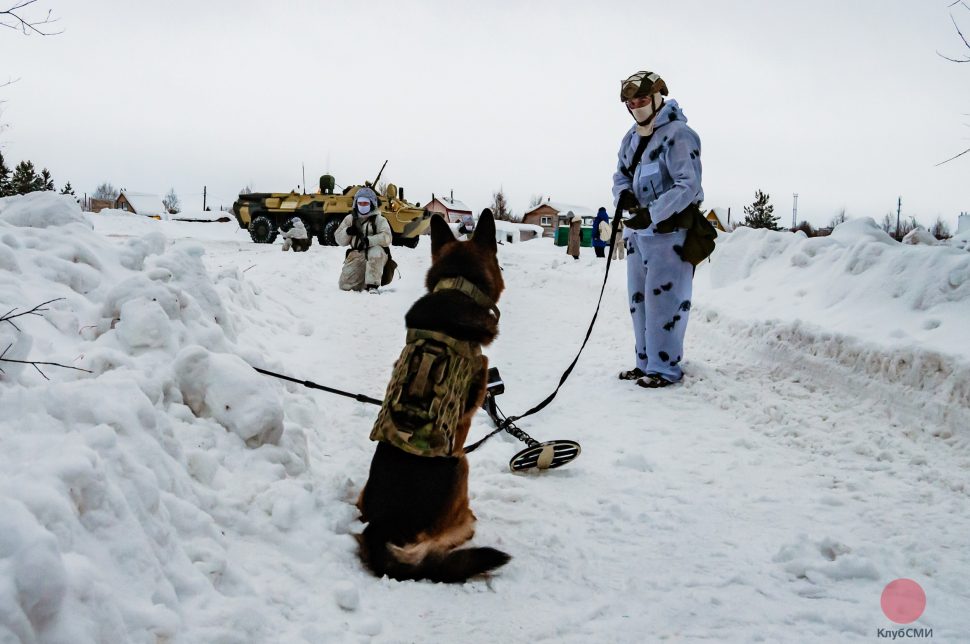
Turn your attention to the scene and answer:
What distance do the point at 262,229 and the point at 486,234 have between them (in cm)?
2038

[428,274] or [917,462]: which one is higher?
[428,274]

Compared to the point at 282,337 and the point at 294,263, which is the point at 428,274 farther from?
the point at 294,263

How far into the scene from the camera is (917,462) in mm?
3598

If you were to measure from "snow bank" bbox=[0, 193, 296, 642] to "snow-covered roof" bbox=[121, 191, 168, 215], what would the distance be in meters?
62.6

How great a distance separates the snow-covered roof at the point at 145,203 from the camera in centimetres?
5934

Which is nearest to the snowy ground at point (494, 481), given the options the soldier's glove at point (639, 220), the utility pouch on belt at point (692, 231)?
the utility pouch on belt at point (692, 231)

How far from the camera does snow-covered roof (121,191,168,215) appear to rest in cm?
5934

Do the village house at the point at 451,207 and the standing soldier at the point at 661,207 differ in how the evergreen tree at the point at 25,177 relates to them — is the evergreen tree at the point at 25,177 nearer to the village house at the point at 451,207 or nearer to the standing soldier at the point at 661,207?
the village house at the point at 451,207

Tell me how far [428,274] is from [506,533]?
156cm

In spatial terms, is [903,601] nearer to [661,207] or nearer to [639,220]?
[661,207]

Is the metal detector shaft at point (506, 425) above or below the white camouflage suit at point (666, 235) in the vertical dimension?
below

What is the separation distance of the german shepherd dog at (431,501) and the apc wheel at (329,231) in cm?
1888

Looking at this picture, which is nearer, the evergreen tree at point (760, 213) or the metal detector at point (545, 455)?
the metal detector at point (545, 455)

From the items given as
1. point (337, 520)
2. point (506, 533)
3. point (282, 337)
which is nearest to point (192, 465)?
point (337, 520)
